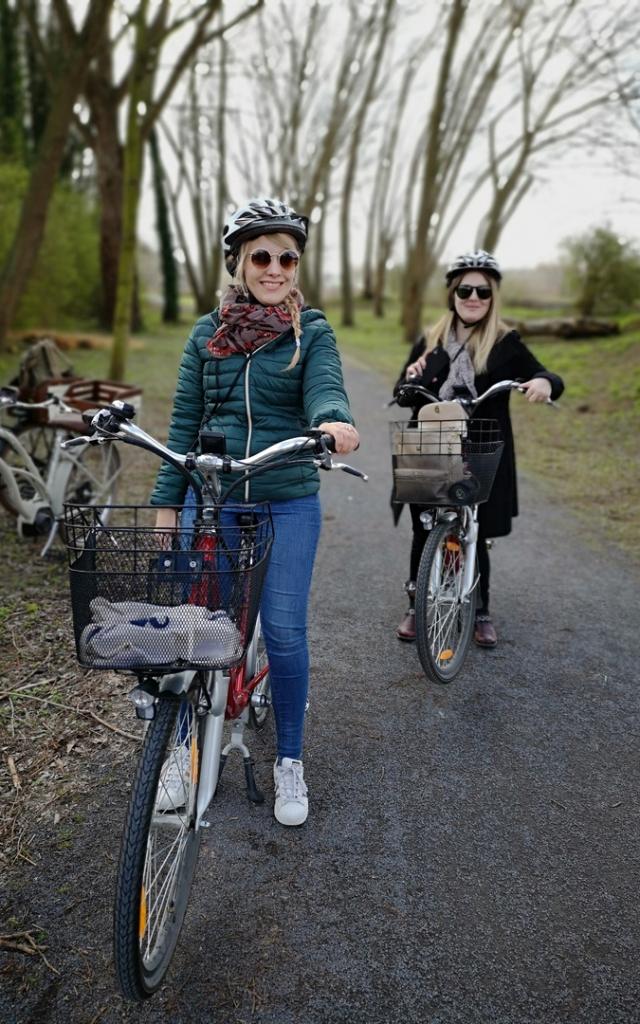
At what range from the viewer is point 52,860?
2658mm

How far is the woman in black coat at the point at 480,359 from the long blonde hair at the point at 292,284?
162cm

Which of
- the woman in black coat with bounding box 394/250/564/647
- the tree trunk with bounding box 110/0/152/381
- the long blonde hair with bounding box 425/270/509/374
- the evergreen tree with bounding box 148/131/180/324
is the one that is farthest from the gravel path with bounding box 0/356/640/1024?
the evergreen tree with bounding box 148/131/180/324

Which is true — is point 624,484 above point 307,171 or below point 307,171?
below

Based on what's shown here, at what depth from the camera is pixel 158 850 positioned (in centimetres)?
218

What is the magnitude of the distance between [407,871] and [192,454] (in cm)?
161

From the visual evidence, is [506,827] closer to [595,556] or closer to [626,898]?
[626,898]

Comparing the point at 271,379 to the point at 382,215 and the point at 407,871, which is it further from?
the point at 382,215

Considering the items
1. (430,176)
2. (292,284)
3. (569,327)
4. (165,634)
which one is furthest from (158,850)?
(430,176)

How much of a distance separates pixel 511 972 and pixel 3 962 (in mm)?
1481

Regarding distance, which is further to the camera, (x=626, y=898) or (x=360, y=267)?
(x=360, y=267)

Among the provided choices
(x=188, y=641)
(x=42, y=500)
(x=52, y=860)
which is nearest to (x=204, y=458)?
(x=188, y=641)

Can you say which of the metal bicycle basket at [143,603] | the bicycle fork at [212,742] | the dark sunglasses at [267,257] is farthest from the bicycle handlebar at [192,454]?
the dark sunglasses at [267,257]

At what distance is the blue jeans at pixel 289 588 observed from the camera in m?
2.62

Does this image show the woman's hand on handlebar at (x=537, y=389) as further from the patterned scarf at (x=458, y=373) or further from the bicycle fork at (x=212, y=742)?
the bicycle fork at (x=212, y=742)
